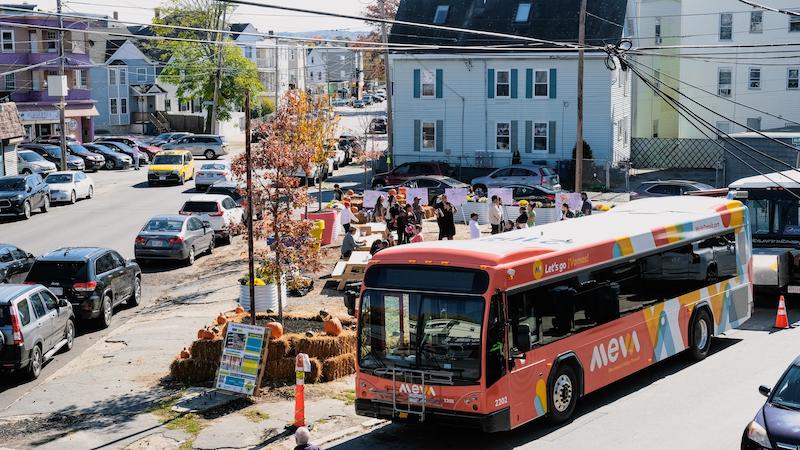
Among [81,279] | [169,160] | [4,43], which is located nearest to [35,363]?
[81,279]

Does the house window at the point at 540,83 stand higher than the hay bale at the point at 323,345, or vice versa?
the house window at the point at 540,83

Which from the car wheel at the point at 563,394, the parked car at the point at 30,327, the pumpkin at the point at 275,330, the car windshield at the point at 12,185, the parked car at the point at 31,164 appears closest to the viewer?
the car wheel at the point at 563,394

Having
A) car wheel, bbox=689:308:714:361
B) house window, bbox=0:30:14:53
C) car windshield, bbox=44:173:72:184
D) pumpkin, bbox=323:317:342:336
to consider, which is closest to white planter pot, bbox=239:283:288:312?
pumpkin, bbox=323:317:342:336

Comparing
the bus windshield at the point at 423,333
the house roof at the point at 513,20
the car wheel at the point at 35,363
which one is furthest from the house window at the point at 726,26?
the bus windshield at the point at 423,333

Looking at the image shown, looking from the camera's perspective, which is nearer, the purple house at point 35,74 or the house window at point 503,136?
the house window at point 503,136

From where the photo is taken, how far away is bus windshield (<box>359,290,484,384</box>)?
48.1 feet

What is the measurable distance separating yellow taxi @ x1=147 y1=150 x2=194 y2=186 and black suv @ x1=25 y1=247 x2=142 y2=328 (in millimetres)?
29148

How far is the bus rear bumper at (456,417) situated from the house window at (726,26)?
168 ft

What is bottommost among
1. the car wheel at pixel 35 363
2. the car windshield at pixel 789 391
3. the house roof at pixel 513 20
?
the car wheel at pixel 35 363

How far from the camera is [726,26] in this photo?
61.2m

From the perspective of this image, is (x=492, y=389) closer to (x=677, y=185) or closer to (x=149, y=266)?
(x=149, y=266)

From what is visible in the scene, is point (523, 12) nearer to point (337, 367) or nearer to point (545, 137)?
point (545, 137)

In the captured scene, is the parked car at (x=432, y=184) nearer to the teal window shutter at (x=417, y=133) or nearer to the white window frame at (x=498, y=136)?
the white window frame at (x=498, y=136)

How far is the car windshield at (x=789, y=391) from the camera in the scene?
43.4 feet
